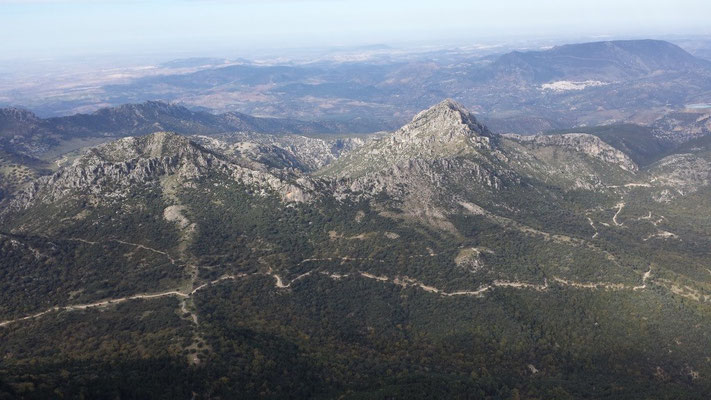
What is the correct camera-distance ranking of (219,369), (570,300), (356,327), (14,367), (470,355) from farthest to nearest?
(570,300)
(356,327)
(470,355)
(219,369)
(14,367)

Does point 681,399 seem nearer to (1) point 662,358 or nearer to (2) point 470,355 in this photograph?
(1) point 662,358

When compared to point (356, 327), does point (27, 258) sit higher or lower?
higher

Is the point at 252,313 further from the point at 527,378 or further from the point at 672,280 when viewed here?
the point at 672,280

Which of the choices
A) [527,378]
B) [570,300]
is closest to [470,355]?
[527,378]

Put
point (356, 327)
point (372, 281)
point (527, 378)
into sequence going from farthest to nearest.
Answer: point (372, 281) → point (356, 327) → point (527, 378)

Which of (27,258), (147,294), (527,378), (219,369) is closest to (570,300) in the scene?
(527,378)

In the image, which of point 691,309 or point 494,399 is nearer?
point 494,399

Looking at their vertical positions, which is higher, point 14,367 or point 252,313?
point 14,367

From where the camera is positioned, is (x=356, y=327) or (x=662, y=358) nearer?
(x=662, y=358)

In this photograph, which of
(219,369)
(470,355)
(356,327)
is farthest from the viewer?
(356,327)
